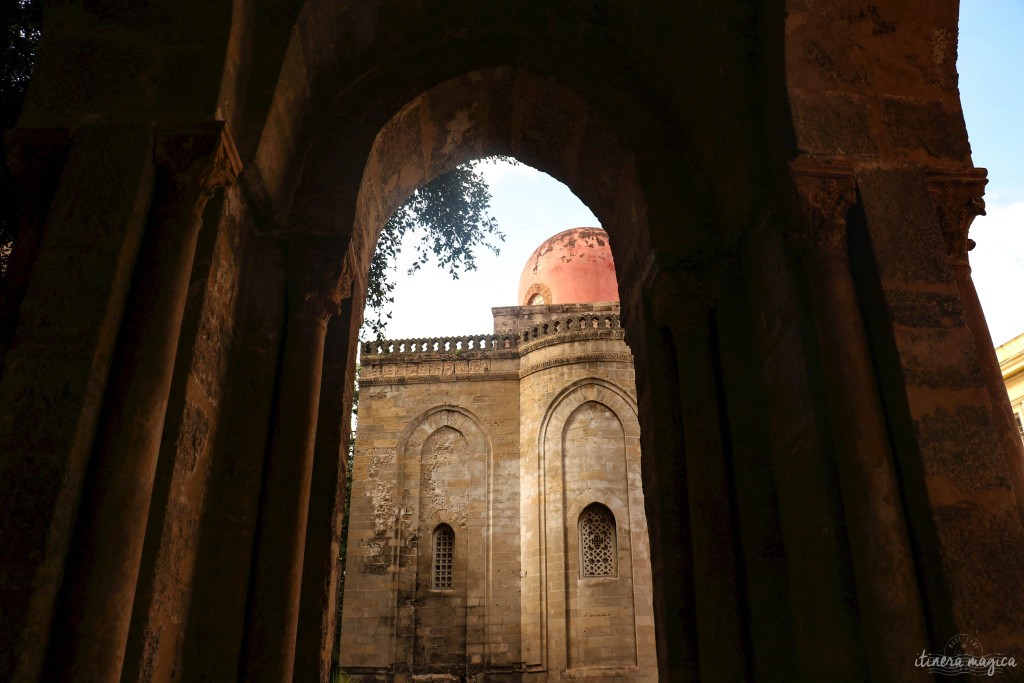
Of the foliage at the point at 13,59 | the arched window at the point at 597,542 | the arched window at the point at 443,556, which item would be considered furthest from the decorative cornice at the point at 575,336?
the foliage at the point at 13,59

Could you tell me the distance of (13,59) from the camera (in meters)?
5.46

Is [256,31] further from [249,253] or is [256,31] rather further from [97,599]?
[97,599]

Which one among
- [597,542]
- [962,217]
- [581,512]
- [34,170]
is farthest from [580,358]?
[34,170]

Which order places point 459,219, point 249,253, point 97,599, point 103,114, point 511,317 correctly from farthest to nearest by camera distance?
point 511,317
point 459,219
point 249,253
point 103,114
point 97,599

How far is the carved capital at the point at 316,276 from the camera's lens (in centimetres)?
432

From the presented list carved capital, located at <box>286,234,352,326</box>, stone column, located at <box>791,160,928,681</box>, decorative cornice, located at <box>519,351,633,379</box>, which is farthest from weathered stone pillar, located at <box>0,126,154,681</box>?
decorative cornice, located at <box>519,351,633,379</box>

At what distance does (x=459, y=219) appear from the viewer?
31.5 ft

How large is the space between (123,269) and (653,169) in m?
3.24

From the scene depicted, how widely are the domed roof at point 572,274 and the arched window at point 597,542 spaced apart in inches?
361

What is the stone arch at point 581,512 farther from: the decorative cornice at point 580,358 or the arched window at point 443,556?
the arched window at point 443,556

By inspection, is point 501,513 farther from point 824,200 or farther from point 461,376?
point 824,200

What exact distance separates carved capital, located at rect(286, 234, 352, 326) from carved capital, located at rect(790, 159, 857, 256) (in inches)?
101

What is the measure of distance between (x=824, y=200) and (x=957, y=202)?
0.74m

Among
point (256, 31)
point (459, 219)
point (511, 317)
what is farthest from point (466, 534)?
→ point (256, 31)
